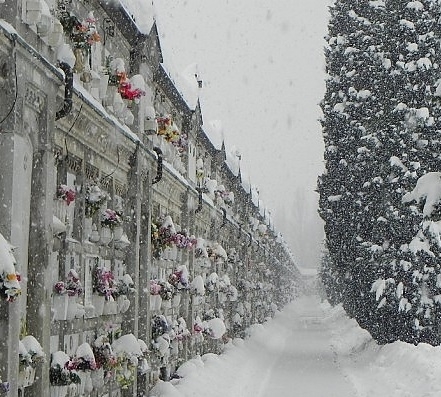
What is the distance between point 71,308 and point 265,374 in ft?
40.2

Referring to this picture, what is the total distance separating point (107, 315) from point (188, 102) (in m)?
8.74

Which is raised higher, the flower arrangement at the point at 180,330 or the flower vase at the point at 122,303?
the flower vase at the point at 122,303

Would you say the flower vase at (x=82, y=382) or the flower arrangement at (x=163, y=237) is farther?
the flower arrangement at (x=163, y=237)

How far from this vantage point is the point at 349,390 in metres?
17.5

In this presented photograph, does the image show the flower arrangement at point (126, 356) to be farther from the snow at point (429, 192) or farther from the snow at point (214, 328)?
the snow at point (214, 328)

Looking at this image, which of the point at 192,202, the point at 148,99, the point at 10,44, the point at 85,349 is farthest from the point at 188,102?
the point at 10,44

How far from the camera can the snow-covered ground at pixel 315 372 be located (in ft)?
53.2

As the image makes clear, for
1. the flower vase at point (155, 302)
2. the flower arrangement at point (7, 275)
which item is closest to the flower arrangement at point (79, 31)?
the flower arrangement at point (7, 275)

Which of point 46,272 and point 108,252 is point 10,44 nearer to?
point 46,272

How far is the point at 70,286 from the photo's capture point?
10047mm

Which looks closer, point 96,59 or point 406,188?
point 96,59

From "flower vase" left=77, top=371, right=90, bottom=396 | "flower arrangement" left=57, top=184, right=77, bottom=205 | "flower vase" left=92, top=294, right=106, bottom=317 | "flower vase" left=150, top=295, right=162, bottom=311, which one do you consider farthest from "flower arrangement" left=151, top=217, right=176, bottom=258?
"flower arrangement" left=57, top=184, right=77, bottom=205

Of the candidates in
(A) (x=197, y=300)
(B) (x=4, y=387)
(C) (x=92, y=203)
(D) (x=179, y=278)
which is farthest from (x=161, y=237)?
(B) (x=4, y=387)

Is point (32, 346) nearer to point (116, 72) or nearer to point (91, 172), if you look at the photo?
point (91, 172)
